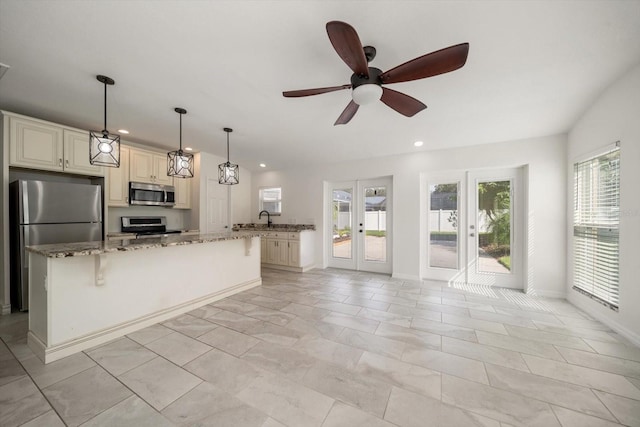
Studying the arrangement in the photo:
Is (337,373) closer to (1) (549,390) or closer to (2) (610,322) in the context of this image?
(1) (549,390)

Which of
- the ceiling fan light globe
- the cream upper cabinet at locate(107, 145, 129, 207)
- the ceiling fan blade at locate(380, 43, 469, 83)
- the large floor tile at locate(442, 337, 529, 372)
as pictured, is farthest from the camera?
the cream upper cabinet at locate(107, 145, 129, 207)

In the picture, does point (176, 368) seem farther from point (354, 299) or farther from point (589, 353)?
point (589, 353)

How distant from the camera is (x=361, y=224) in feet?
16.6

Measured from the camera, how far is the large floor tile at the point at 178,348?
196 centimetres

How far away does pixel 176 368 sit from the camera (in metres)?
1.82

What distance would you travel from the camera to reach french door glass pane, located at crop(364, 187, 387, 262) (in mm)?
4871

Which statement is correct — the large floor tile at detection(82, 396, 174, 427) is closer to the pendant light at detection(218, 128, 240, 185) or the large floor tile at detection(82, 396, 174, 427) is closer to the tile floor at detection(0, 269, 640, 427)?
the tile floor at detection(0, 269, 640, 427)

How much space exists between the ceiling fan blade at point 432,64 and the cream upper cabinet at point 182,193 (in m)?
4.47

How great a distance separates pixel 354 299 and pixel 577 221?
318 cm

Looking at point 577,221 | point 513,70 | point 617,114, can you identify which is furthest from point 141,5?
point 577,221

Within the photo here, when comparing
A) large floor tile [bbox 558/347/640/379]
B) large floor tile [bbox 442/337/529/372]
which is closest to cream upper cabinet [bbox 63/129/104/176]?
large floor tile [bbox 442/337/529/372]

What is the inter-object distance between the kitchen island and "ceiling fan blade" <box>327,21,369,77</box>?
231cm

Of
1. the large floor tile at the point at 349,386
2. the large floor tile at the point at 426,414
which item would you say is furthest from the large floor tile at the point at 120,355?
the large floor tile at the point at 426,414

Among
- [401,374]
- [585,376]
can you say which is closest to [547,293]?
[585,376]
